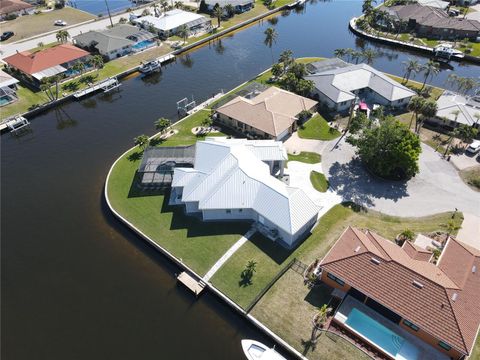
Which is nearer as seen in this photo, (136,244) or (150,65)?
(136,244)

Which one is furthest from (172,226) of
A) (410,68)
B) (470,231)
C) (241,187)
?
(410,68)

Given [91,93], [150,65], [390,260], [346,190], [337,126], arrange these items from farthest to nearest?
[150,65], [91,93], [337,126], [346,190], [390,260]

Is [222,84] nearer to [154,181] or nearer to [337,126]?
[337,126]

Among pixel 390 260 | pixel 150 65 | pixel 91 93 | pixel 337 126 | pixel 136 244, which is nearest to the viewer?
pixel 390 260

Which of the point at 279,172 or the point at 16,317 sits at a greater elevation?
the point at 279,172

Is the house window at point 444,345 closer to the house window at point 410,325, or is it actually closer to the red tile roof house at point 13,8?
the house window at point 410,325

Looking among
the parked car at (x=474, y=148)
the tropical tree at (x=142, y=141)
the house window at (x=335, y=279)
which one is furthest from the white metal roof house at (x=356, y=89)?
the house window at (x=335, y=279)

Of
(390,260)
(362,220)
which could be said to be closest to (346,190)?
(362,220)
